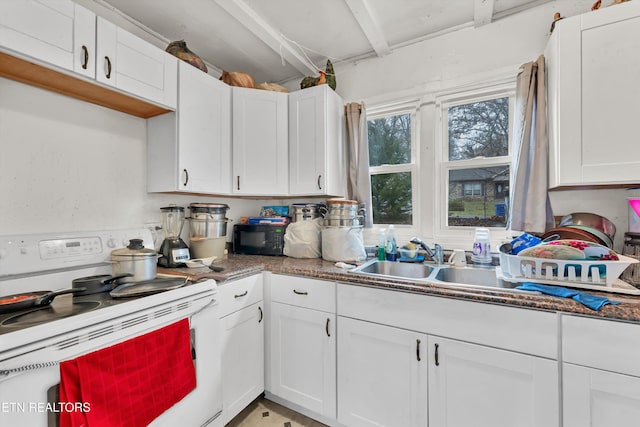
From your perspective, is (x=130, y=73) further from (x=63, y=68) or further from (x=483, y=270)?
(x=483, y=270)

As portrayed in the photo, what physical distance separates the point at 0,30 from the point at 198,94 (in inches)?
34.9

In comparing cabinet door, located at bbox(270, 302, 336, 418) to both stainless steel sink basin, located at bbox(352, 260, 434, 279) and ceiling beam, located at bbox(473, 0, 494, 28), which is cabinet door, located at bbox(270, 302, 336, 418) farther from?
ceiling beam, located at bbox(473, 0, 494, 28)

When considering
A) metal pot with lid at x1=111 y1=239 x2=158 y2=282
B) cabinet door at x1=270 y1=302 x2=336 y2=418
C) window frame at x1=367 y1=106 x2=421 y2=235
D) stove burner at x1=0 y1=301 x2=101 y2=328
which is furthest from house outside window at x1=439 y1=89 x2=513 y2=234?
stove burner at x1=0 y1=301 x2=101 y2=328

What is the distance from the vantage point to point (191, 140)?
1.77 m

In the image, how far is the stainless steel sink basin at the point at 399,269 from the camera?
5.59 ft

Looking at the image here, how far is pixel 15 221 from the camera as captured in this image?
4.24ft

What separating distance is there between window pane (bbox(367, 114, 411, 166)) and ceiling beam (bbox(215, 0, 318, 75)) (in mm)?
779

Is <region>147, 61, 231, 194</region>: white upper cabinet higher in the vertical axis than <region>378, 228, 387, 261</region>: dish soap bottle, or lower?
higher

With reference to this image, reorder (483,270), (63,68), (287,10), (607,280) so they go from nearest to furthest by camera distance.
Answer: (607,280), (63,68), (483,270), (287,10)

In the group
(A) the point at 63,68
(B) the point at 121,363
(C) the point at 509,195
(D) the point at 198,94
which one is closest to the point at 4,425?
(B) the point at 121,363

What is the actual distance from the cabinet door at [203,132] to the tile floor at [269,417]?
1462mm

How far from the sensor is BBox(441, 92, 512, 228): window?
187cm

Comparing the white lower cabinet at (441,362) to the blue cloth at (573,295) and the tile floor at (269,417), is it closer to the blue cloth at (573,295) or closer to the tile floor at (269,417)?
the blue cloth at (573,295)

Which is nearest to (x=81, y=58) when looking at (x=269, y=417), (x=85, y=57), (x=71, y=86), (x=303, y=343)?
(x=85, y=57)
